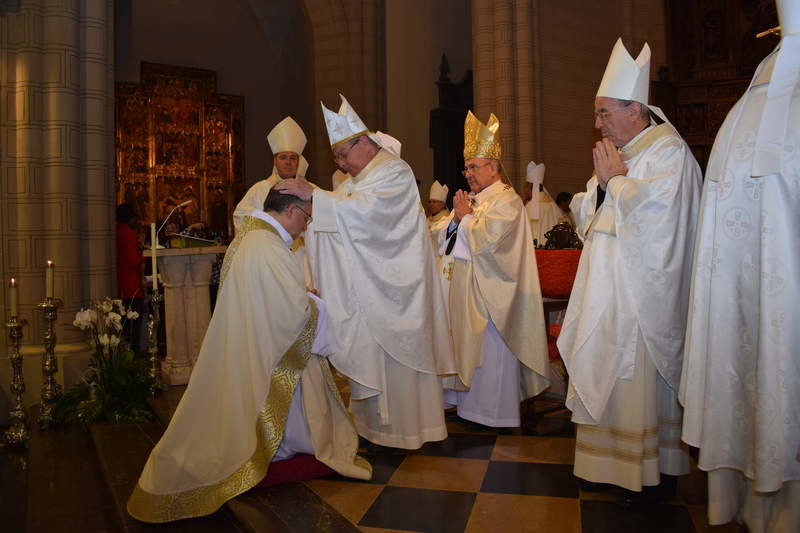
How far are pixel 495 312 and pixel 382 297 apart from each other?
3.17 ft

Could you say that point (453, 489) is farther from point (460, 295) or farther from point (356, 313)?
point (460, 295)

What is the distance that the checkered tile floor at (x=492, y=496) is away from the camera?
2.84m

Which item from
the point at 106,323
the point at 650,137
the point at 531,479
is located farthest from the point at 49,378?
the point at 650,137

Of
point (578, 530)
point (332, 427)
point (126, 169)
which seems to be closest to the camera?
point (578, 530)

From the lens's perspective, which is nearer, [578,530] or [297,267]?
[578,530]

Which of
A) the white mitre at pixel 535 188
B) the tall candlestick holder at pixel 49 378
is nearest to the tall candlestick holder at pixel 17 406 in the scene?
the tall candlestick holder at pixel 49 378

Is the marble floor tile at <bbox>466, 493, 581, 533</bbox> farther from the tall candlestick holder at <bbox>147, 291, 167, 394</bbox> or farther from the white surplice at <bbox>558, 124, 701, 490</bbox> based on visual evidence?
the tall candlestick holder at <bbox>147, 291, 167, 394</bbox>

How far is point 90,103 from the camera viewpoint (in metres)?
5.88

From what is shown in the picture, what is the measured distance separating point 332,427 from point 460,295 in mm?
1465

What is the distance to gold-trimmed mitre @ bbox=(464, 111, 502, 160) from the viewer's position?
4.65 metres

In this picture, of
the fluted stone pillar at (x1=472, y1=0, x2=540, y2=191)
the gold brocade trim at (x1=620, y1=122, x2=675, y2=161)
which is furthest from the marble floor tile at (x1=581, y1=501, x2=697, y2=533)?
the fluted stone pillar at (x1=472, y1=0, x2=540, y2=191)

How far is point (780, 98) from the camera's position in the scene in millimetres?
2098

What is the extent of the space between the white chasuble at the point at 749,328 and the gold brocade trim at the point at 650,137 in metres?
0.70

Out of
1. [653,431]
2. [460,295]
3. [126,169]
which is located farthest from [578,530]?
[126,169]
